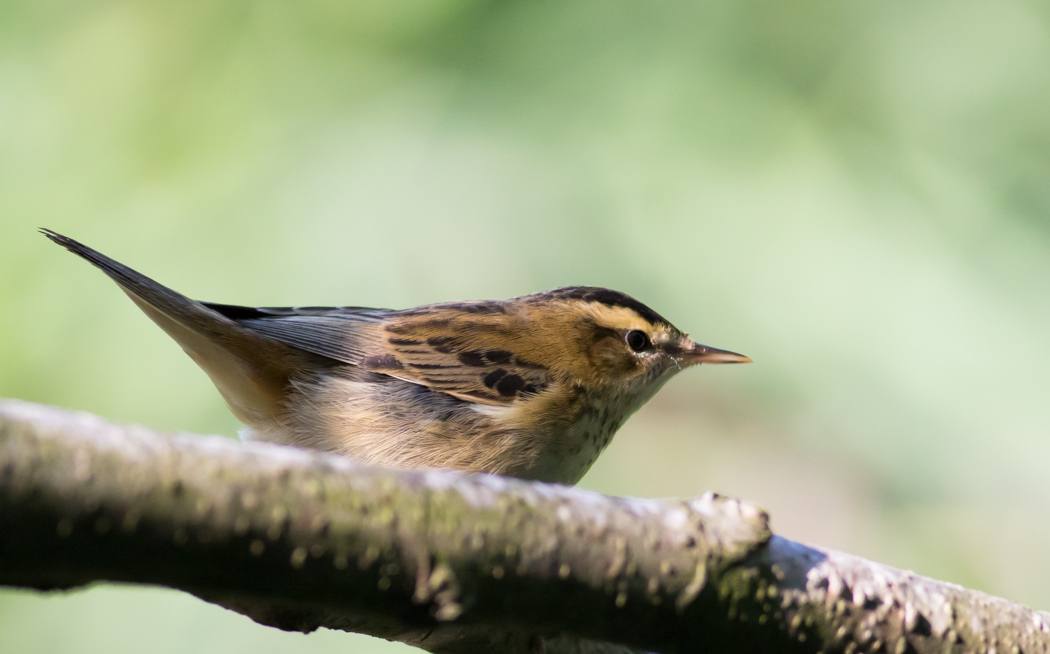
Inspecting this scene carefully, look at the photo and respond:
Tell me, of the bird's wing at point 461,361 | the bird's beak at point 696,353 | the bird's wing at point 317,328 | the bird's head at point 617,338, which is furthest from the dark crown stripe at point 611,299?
the bird's wing at point 317,328

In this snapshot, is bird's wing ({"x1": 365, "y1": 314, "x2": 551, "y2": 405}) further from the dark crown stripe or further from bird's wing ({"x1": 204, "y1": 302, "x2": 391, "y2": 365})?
the dark crown stripe

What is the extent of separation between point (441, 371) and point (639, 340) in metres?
0.78

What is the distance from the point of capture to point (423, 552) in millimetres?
1197

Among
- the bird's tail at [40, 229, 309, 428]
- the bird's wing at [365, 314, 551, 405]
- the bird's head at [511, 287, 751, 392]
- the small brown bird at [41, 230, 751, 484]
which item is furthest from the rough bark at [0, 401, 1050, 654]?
the bird's head at [511, 287, 751, 392]

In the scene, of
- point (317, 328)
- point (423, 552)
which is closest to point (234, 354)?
point (317, 328)

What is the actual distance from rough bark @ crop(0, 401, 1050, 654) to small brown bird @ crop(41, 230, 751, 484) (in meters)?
1.08

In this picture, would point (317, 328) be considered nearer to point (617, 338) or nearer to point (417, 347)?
point (417, 347)

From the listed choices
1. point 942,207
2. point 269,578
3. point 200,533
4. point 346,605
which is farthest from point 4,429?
point 942,207

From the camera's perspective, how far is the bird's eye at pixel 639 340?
3221mm

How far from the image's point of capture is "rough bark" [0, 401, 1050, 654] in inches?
40.1

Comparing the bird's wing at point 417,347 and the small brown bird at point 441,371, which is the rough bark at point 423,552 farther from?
the bird's wing at point 417,347

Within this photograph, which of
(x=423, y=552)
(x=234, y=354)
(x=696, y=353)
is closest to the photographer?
(x=423, y=552)

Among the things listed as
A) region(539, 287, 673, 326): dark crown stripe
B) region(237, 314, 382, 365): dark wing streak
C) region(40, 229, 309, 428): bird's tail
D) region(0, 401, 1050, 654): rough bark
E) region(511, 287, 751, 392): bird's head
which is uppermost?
region(539, 287, 673, 326): dark crown stripe

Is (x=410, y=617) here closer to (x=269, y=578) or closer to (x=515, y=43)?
(x=269, y=578)
